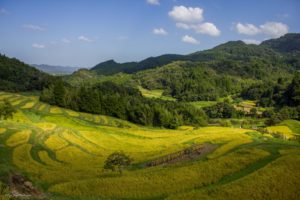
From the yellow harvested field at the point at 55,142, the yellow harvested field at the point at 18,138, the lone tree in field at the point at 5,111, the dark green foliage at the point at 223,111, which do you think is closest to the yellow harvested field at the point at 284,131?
the yellow harvested field at the point at 55,142

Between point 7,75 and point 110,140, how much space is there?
14880 centimetres

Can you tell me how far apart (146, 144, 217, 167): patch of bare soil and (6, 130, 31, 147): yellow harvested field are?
2305 centimetres

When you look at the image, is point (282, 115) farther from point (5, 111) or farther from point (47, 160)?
point (47, 160)

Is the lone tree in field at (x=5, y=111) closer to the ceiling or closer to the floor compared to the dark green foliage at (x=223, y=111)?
closer to the ceiling

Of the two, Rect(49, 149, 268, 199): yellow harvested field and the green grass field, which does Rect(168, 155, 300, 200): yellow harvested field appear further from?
Rect(49, 149, 268, 199): yellow harvested field

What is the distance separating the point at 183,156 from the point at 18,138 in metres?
29.2

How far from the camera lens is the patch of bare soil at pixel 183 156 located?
1933 inches

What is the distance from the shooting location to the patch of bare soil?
Result: 49.1 m

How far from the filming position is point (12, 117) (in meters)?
83.8

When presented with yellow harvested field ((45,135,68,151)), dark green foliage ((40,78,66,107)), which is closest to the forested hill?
dark green foliage ((40,78,66,107))

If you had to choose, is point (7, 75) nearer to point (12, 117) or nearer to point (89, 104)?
point (89, 104)

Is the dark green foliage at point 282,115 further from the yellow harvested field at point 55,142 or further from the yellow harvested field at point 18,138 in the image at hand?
the yellow harvested field at point 18,138

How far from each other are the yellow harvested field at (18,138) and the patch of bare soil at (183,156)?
23.1 meters

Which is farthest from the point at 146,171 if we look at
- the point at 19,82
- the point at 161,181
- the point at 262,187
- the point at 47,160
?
the point at 19,82
